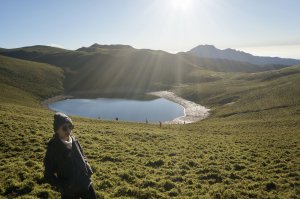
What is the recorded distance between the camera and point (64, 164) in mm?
7941

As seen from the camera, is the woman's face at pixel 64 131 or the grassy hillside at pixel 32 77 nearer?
the woman's face at pixel 64 131

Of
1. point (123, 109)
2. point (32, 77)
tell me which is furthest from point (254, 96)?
point (32, 77)

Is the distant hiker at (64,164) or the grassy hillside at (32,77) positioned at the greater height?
the grassy hillside at (32,77)

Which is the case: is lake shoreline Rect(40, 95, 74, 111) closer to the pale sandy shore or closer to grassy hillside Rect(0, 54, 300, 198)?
the pale sandy shore

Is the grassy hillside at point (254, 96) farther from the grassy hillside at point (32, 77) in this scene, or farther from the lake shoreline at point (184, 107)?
the grassy hillside at point (32, 77)

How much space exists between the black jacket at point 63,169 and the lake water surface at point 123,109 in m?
77.7

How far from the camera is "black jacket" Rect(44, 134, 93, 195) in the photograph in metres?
7.83

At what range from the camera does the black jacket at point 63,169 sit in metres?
7.83

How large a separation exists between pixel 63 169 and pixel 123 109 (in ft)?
329

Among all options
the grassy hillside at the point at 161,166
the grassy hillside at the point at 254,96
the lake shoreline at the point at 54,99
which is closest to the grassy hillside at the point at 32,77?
the lake shoreline at the point at 54,99

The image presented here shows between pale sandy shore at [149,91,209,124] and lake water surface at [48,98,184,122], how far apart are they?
242 centimetres

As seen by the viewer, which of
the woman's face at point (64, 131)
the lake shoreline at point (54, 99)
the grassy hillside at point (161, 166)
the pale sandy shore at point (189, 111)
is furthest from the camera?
the lake shoreline at point (54, 99)

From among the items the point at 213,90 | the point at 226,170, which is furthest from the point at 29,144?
the point at 213,90

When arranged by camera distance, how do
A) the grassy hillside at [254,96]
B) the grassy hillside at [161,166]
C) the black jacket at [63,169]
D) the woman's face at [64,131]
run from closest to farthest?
the black jacket at [63,169]
the woman's face at [64,131]
the grassy hillside at [161,166]
the grassy hillside at [254,96]
